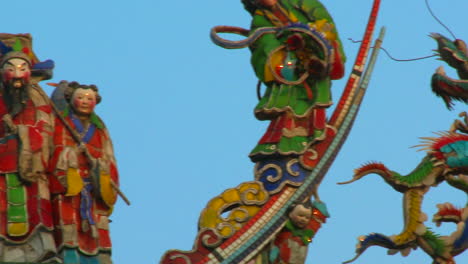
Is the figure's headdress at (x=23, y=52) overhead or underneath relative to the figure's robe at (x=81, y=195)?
overhead

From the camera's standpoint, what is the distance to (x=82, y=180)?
20.1 metres

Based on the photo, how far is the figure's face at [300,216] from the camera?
20.6 metres

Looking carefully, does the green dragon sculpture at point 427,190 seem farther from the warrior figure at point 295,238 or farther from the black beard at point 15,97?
the black beard at point 15,97

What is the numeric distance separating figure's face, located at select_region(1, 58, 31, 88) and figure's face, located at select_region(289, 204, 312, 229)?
2.70 m

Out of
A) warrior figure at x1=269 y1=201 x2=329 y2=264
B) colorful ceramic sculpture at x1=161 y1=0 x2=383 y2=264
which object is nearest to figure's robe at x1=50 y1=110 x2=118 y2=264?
colorful ceramic sculpture at x1=161 y1=0 x2=383 y2=264

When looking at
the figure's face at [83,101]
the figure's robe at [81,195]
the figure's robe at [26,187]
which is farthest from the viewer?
the figure's face at [83,101]

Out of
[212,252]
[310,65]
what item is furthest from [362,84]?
[212,252]

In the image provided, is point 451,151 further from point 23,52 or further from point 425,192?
point 23,52

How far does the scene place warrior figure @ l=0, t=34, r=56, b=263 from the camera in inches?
774

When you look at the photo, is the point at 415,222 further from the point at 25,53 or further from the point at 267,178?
the point at 25,53

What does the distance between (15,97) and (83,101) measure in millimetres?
681

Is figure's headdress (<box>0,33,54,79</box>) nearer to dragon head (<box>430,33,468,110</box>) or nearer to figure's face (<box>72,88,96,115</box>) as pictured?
figure's face (<box>72,88,96,115</box>)

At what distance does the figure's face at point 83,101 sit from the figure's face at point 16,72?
574mm

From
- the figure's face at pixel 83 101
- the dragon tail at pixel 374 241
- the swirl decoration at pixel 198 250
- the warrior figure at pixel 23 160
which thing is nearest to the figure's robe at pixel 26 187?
the warrior figure at pixel 23 160
